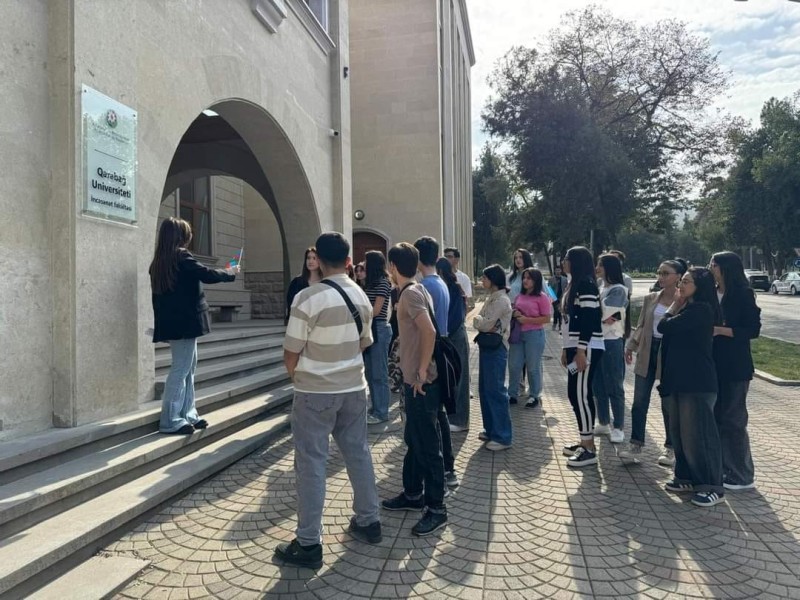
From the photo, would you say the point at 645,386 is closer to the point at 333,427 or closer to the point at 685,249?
the point at 333,427

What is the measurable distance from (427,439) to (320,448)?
805 millimetres

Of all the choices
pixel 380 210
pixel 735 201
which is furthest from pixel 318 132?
pixel 735 201

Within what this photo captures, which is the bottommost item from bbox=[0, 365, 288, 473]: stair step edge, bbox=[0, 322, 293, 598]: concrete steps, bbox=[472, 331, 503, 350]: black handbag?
bbox=[0, 322, 293, 598]: concrete steps

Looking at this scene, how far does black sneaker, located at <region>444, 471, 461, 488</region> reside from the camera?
416 cm

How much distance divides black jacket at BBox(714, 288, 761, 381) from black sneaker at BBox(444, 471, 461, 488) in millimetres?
2234

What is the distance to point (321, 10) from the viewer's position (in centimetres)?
982

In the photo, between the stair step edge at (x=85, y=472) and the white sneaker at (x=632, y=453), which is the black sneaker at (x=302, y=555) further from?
the white sneaker at (x=632, y=453)

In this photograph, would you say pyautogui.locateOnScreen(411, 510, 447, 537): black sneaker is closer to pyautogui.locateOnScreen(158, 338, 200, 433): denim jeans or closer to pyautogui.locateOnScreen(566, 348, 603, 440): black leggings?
pyautogui.locateOnScreen(566, 348, 603, 440): black leggings

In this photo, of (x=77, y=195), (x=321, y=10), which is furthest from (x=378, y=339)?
(x=321, y=10)

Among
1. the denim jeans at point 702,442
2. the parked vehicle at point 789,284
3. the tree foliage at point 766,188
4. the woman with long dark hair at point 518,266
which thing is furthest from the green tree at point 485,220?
the denim jeans at point 702,442

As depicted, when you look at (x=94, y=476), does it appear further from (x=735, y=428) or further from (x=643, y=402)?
Answer: (x=735, y=428)

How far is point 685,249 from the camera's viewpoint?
93250 mm

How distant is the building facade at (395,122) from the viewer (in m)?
15.9

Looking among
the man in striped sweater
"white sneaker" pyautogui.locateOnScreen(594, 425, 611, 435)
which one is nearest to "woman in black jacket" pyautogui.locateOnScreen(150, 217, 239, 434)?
the man in striped sweater
